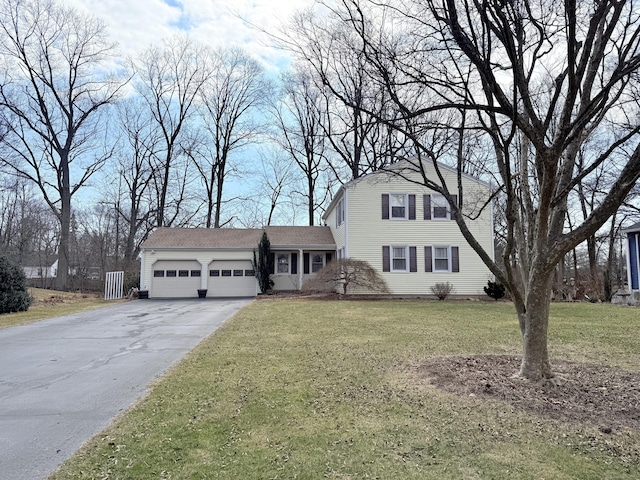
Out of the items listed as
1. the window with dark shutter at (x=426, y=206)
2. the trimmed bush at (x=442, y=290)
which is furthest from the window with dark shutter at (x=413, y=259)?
the window with dark shutter at (x=426, y=206)

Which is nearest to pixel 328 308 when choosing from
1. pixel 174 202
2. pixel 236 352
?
pixel 236 352

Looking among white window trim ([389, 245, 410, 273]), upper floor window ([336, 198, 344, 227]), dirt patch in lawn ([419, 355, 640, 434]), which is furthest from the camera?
upper floor window ([336, 198, 344, 227])

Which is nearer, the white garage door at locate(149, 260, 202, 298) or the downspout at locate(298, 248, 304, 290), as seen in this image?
the white garage door at locate(149, 260, 202, 298)

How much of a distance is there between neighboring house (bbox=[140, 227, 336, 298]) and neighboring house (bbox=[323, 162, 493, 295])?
11.9 feet

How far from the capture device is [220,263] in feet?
76.9

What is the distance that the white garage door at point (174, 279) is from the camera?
2286cm

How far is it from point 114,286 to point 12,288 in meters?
7.34

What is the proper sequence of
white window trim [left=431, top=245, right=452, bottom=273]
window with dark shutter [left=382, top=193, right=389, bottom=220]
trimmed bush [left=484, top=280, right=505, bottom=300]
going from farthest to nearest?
window with dark shutter [left=382, top=193, right=389, bottom=220] → white window trim [left=431, top=245, right=452, bottom=273] → trimmed bush [left=484, top=280, right=505, bottom=300]

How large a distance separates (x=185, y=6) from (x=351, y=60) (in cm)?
246

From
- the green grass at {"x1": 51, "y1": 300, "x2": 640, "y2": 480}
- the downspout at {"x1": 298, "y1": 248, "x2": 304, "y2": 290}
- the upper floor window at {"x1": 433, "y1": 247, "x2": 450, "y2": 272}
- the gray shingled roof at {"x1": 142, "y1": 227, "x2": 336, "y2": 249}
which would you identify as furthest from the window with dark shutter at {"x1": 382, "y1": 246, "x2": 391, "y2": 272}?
the green grass at {"x1": 51, "y1": 300, "x2": 640, "y2": 480}

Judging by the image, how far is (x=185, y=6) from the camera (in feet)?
19.3

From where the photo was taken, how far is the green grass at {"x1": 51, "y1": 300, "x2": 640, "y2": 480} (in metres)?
3.01

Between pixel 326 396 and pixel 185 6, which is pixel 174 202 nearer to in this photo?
pixel 185 6

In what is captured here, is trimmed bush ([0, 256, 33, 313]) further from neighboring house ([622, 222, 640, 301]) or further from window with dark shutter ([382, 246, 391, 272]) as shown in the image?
neighboring house ([622, 222, 640, 301])
